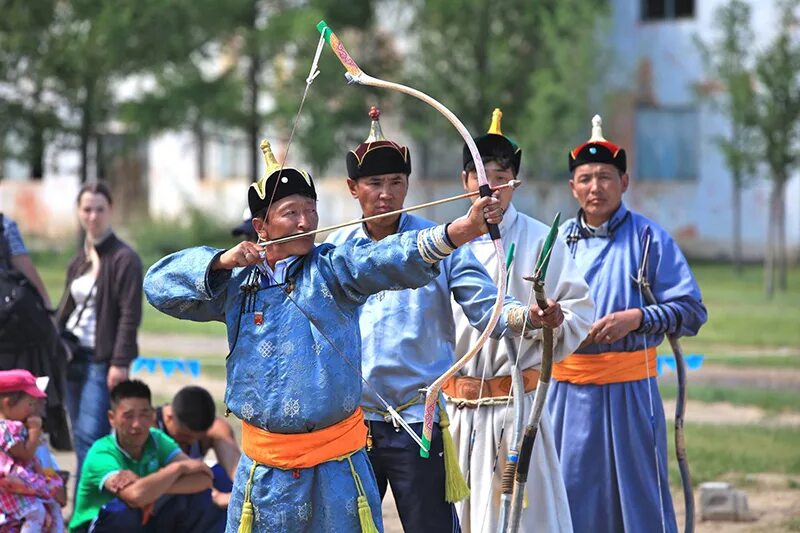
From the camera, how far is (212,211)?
98.5 ft

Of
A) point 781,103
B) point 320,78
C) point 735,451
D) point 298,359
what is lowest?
point 735,451

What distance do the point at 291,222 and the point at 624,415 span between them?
233 centimetres

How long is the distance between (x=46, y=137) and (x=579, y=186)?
72.4 ft

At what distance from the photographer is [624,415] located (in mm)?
6105

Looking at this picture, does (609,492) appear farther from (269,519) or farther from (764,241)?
(764,241)

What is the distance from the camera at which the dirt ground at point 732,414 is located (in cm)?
777

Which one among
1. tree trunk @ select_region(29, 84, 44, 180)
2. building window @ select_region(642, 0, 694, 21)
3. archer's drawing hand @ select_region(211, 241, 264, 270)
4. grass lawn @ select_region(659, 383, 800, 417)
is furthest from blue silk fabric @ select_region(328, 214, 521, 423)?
building window @ select_region(642, 0, 694, 21)

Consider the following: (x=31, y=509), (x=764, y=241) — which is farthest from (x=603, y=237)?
(x=764, y=241)

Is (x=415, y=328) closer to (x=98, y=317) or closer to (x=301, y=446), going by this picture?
(x=301, y=446)

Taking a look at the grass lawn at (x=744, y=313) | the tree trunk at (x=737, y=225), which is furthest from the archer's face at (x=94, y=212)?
the tree trunk at (x=737, y=225)

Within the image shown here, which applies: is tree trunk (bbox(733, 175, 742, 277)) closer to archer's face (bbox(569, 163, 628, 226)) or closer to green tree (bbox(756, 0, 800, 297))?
green tree (bbox(756, 0, 800, 297))

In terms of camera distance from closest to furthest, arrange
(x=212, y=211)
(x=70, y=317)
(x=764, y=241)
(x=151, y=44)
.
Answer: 1. (x=70, y=317)
2. (x=151, y=44)
3. (x=764, y=241)
4. (x=212, y=211)

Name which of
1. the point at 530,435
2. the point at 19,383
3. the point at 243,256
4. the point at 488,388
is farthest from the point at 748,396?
A: the point at 243,256

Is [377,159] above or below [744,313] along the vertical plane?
above
